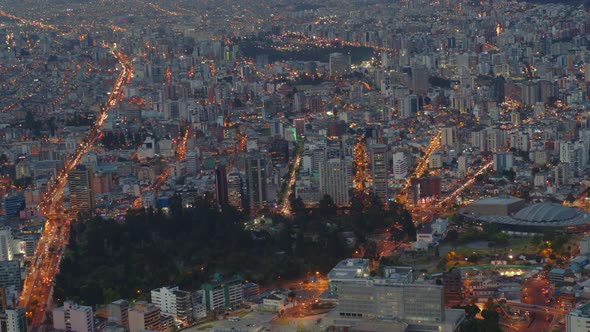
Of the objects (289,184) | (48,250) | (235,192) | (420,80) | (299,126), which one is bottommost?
(48,250)

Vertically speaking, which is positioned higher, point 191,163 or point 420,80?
point 420,80

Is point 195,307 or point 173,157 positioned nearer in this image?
point 195,307

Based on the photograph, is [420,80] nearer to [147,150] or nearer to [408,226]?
[147,150]

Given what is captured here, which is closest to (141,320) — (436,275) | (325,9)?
(436,275)

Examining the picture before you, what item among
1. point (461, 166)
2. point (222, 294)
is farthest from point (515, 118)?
point (222, 294)

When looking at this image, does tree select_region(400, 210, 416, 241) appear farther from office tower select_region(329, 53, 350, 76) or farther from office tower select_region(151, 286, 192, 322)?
office tower select_region(329, 53, 350, 76)

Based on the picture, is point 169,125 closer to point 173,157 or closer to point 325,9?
point 173,157

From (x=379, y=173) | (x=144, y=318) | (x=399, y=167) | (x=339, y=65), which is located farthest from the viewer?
(x=339, y=65)
